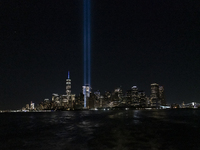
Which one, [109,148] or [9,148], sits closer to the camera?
[109,148]

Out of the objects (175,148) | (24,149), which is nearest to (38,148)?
(24,149)

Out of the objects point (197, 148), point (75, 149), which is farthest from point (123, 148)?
point (197, 148)

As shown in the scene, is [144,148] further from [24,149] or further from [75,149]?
[24,149]

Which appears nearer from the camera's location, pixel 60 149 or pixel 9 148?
pixel 60 149

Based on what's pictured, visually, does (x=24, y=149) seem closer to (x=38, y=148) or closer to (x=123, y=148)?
(x=38, y=148)

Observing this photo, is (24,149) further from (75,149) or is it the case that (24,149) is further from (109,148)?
(109,148)

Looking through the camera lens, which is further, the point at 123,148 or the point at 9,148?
the point at 9,148

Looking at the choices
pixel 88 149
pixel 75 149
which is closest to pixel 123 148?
pixel 88 149
